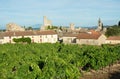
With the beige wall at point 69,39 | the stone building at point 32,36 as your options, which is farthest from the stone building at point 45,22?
the beige wall at point 69,39

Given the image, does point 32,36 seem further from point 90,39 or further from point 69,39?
point 90,39

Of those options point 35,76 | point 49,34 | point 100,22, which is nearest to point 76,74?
point 35,76

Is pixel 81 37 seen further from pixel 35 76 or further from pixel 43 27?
pixel 35 76

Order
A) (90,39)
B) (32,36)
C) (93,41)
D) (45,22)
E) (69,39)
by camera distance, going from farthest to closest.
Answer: (45,22) < (32,36) < (69,39) < (90,39) < (93,41)

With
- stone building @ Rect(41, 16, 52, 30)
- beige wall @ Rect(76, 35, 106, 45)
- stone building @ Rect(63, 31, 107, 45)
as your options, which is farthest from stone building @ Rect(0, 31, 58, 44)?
stone building @ Rect(41, 16, 52, 30)

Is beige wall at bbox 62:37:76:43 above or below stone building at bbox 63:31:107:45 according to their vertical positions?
below

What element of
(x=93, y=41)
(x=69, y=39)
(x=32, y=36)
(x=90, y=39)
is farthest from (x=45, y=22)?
(x=93, y=41)

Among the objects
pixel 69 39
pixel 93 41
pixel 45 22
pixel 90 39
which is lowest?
pixel 69 39

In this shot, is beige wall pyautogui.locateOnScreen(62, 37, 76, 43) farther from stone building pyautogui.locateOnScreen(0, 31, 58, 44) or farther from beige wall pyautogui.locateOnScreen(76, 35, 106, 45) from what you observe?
beige wall pyautogui.locateOnScreen(76, 35, 106, 45)

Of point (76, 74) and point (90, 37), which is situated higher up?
point (76, 74)

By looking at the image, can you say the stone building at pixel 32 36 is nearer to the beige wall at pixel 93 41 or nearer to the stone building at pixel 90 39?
the stone building at pixel 90 39

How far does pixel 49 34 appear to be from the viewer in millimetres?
70562

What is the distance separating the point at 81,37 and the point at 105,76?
132ft

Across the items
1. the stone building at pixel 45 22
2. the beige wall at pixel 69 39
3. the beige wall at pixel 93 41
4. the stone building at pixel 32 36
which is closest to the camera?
the beige wall at pixel 93 41
